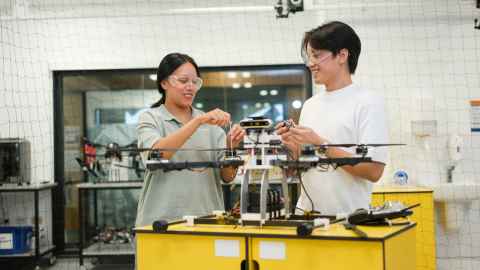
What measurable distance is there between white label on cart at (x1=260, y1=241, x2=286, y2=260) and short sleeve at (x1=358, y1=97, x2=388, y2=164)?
475 millimetres

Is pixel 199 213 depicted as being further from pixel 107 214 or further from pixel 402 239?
pixel 107 214

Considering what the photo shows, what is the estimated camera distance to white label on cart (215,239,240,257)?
64.8 inches

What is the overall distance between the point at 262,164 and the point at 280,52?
368 centimetres

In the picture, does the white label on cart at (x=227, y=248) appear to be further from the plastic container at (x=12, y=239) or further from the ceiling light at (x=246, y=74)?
the ceiling light at (x=246, y=74)

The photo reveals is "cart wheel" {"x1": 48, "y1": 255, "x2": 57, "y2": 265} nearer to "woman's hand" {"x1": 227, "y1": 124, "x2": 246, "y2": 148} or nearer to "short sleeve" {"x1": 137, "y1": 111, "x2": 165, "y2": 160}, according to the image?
"short sleeve" {"x1": 137, "y1": 111, "x2": 165, "y2": 160}

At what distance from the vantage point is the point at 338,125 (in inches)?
77.0

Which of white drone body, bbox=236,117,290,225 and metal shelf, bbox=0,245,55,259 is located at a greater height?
white drone body, bbox=236,117,290,225

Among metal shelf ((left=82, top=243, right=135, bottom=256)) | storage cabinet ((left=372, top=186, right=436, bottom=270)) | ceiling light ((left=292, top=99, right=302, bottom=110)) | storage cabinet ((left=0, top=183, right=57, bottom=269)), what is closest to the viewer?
storage cabinet ((left=372, top=186, right=436, bottom=270))

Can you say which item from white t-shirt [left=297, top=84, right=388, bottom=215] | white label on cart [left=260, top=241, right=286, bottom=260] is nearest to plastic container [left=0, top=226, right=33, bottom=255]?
white t-shirt [left=297, top=84, right=388, bottom=215]

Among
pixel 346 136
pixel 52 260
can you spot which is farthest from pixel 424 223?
pixel 52 260

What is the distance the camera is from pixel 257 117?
179 centimetres

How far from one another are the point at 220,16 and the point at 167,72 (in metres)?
3.26

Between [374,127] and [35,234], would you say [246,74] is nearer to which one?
[35,234]

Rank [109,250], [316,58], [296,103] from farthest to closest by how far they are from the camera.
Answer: [296,103] → [109,250] → [316,58]
